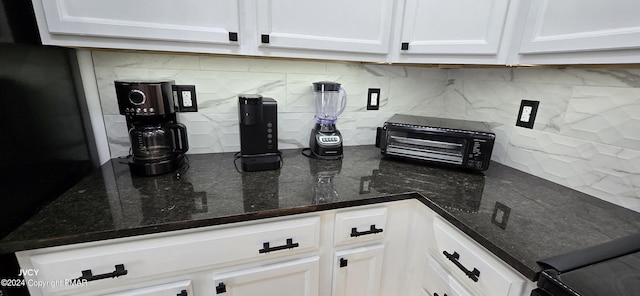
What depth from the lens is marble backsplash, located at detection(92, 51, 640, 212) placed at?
0.93 m

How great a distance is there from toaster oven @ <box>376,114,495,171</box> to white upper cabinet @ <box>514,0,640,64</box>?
0.34 meters

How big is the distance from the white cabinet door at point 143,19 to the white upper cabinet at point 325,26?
0.14 m

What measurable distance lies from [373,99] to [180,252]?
1.19m

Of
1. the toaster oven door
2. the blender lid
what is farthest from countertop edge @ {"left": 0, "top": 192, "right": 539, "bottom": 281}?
the blender lid

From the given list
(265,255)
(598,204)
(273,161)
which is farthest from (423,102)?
(265,255)

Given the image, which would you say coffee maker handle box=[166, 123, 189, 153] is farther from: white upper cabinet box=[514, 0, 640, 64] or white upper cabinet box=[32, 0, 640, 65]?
white upper cabinet box=[514, 0, 640, 64]

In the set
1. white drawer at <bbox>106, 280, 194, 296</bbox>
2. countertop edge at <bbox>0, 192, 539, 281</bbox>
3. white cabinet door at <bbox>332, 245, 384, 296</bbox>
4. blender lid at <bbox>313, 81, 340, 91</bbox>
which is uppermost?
blender lid at <bbox>313, 81, 340, 91</bbox>

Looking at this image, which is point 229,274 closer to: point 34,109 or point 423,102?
point 34,109

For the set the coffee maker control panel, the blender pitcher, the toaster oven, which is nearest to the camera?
the coffee maker control panel

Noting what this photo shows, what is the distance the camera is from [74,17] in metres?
0.82

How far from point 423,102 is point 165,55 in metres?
1.39

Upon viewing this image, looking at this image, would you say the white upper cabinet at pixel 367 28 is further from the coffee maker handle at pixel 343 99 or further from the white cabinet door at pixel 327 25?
the coffee maker handle at pixel 343 99

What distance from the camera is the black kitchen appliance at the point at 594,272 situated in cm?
53

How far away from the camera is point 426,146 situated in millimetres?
1248
